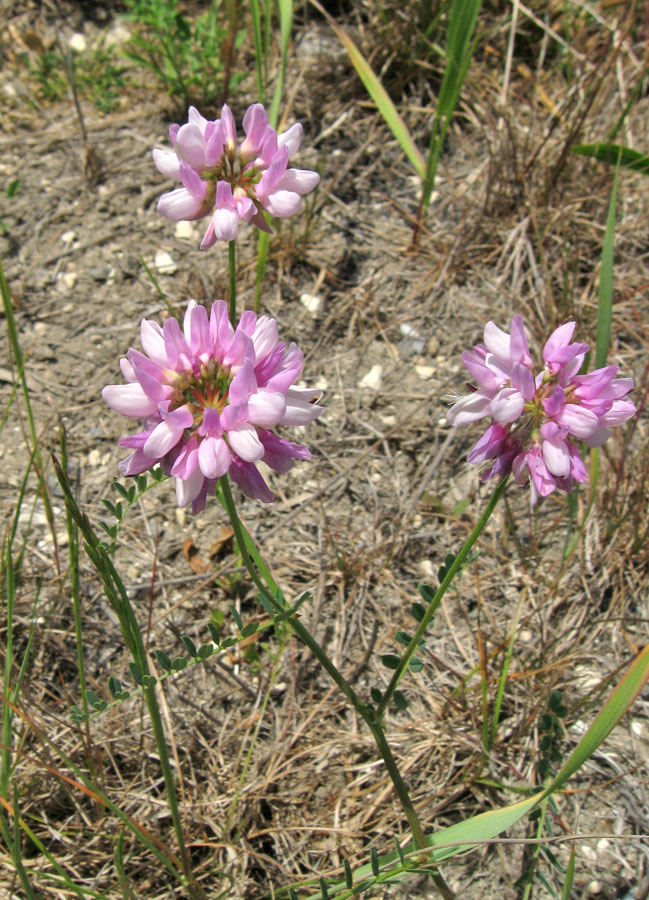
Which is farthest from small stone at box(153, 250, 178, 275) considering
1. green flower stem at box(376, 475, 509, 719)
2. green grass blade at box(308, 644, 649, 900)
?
green grass blade at box(308, 644, 649, 900)

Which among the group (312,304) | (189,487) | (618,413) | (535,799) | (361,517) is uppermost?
(618,413)

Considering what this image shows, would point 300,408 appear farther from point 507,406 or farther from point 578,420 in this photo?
point 578,420

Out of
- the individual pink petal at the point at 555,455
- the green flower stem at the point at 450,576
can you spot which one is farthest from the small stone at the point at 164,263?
the individual pink petal at the point at 555,455

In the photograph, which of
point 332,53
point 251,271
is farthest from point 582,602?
point 332,53

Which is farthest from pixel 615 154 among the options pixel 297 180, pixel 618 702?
pixel 618 702

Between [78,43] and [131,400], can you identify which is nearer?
[131,400]

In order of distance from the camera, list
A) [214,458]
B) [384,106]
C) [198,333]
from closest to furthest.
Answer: [214,458], [198,333], [384,106]

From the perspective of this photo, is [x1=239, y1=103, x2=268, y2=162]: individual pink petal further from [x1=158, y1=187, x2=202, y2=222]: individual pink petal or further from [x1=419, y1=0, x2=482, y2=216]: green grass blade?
[x1=419, y1=0, x2=482, y2=216]: green grass blade
